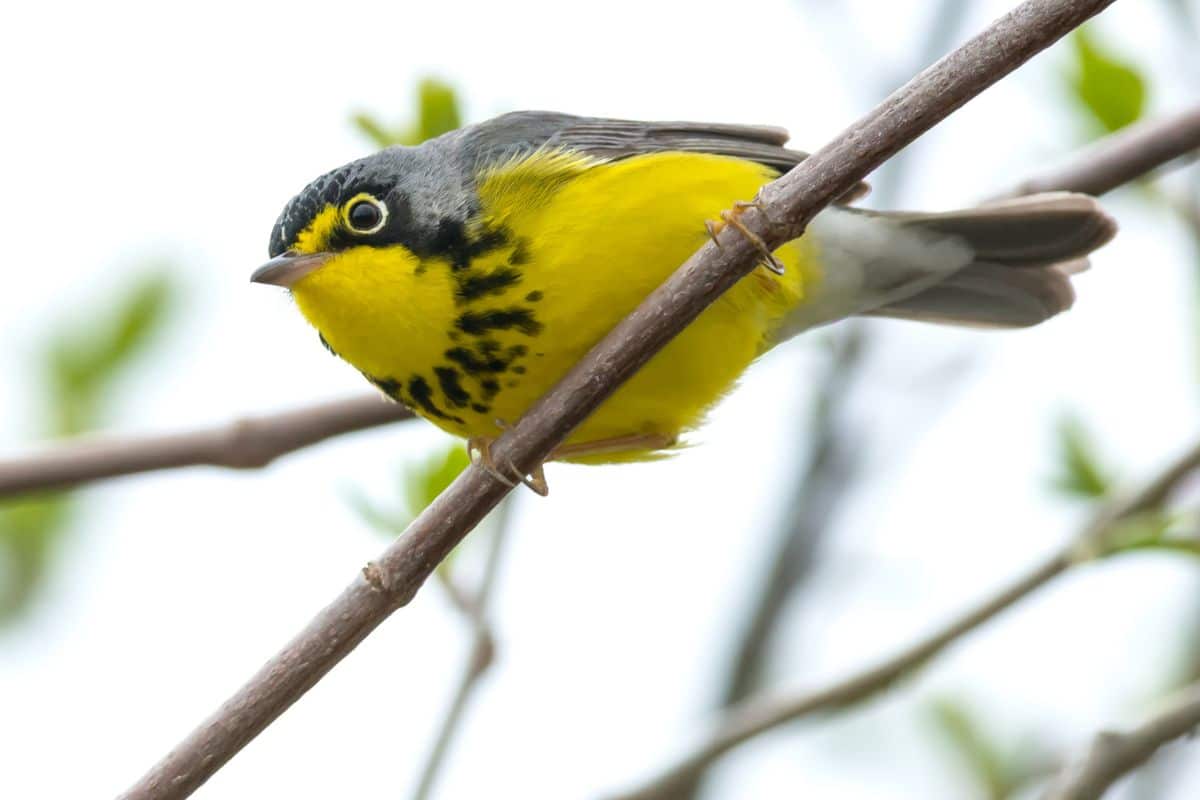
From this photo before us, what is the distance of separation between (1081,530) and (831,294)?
134cm

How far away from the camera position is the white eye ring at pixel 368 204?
15.4 feet

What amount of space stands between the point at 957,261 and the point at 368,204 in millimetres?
2205

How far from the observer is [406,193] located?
4.77 m

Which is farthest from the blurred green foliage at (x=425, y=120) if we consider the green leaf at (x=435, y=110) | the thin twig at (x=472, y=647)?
the thin twig at (x=472, y=647)

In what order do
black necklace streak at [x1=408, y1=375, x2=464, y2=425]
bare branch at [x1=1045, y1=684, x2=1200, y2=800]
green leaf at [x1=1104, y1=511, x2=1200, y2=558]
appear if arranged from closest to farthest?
bare branch at [x1=1045, y1=684, x2=1200, y2=800] → green leaf at [x1=1104, y1=511, x2=1200, y2=558] → black necklace streak at [x1=408, y1=375, x2=464, y2=425]

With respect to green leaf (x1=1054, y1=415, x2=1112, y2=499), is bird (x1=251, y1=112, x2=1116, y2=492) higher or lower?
higher

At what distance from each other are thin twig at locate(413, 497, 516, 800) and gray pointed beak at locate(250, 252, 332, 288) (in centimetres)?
92

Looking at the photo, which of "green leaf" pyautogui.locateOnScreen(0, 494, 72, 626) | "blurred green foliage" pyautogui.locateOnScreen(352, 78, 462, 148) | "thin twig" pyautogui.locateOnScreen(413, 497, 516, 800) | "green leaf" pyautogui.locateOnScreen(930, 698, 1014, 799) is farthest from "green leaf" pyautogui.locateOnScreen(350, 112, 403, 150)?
"green leaf" pyautogui.locateOnScreen(930, 698, 1014, 799)

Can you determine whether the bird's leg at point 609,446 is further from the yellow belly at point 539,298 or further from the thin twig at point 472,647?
the thin twig at point 472,647

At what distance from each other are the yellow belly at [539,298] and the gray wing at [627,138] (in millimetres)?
201

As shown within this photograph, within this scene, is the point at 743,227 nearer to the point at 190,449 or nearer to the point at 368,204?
the point at 368,204

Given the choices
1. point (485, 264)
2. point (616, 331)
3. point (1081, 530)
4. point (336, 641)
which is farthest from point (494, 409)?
point (1081, 530)

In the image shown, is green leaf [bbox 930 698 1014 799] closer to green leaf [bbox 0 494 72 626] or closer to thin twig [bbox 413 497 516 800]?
thin twig [bbox 413 497 516 800]

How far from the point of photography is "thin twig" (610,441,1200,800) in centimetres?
425
